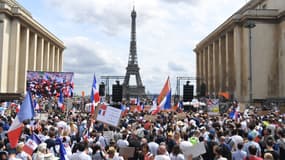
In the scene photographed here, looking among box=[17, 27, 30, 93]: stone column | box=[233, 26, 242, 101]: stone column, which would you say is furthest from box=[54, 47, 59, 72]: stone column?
box=[233, 26, 242, 101]: stone column

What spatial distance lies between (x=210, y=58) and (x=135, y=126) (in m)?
56.4

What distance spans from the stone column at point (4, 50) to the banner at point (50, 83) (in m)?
12.5

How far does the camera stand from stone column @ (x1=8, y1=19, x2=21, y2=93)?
4962 centimetres

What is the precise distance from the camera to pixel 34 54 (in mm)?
57938

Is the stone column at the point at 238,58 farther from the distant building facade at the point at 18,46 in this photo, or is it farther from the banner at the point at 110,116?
the banner at the point at 110,116

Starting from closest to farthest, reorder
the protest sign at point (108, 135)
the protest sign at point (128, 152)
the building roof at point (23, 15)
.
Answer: the protest sign at point (128, 152), the protest sign at point (108, 135), the building roof at point (23, 15)

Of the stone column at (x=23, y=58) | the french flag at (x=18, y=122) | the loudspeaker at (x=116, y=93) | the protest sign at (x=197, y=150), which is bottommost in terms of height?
the protest sign at (x=197, y=150)

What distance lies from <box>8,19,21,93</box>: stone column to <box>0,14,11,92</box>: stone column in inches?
25.3

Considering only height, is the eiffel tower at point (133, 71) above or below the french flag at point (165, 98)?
above

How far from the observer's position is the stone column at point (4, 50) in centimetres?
4759

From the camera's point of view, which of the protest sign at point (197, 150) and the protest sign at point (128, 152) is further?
the protest sign at point (128, 152)

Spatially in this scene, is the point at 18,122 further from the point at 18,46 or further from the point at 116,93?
the point at 18,46

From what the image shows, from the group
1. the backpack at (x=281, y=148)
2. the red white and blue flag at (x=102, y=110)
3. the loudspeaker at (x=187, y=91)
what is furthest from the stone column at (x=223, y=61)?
the backpack at (x=281, y=148)

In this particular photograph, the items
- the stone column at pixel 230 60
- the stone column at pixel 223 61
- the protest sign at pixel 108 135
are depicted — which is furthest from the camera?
the stone column at pixel 223 61
